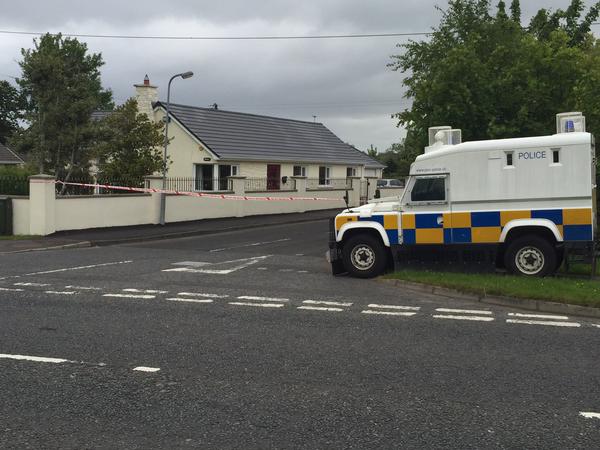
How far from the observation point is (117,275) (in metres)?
11.8

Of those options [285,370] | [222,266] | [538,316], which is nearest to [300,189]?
[222,266]

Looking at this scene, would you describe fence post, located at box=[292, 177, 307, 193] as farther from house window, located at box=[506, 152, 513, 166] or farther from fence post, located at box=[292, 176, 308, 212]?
house window, located at box=[506, 152, 513, 166]

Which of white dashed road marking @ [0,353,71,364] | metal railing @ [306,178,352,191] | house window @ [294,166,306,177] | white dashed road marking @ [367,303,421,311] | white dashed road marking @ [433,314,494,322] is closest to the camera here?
white dashed road marking @ [0,353,71,364]

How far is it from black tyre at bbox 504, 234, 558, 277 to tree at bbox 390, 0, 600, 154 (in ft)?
24.7

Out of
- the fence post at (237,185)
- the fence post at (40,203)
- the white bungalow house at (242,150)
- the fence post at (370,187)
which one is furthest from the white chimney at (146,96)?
the fence post at (40,203)

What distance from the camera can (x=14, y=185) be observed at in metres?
21.6

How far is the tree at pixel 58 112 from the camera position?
21406 millimetres

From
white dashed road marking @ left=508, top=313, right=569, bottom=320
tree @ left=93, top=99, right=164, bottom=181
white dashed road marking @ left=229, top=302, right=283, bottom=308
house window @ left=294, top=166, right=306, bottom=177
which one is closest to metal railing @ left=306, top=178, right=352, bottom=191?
house window @ left=294, top=166, right=306, bottom=177

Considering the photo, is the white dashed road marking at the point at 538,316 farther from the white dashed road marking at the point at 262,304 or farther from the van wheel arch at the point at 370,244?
the van wheel arch at the point at 370,244

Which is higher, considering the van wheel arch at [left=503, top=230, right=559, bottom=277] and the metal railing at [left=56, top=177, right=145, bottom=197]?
the metal railing at [left=56, top=177, right=145, bottom=197]

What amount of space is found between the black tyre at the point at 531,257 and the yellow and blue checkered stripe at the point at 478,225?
1.06 feet

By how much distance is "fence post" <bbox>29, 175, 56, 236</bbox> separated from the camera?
60.6 ft

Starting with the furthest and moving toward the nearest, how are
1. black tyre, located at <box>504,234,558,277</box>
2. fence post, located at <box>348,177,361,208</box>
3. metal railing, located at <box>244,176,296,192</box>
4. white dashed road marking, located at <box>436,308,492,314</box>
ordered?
fence post, located at <box>348,177,361,208</box> < metal railing, located at <box>244,176,296,192</box> < black tyre, located at <box>504,234,558,277</box> < white dashed road marking, located at <box>436,308,492,314</box>

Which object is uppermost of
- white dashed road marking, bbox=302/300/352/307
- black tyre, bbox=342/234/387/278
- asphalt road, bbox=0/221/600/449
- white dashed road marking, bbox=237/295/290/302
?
black tyre, bbox=342/234/387/278
